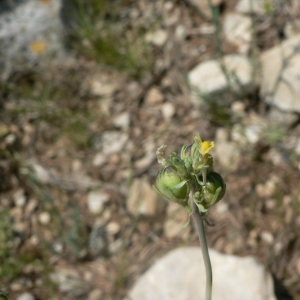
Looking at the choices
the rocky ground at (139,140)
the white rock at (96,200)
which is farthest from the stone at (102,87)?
the white rock at (96,200)

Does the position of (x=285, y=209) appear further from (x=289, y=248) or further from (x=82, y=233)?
(x=82, y=233)

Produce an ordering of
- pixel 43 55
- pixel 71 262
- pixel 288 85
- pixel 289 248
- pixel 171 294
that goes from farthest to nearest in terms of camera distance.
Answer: pixel 43 55
pixel 288 85
pixel 71 262
pixel 289 248
pixel 171 294

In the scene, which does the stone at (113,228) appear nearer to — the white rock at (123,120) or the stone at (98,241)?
the stone at (98,241)

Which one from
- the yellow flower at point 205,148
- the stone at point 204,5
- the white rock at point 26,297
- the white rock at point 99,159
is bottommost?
the yellow flower at point 205,148

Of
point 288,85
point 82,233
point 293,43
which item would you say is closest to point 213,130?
point 288,85

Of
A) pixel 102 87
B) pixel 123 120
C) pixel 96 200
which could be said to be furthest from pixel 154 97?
pixel 96 200

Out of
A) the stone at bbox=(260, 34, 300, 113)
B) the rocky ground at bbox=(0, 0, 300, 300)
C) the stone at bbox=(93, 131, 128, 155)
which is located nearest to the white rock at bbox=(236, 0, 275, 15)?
the rocky ground at bbox=(0, 0, 300, 300)

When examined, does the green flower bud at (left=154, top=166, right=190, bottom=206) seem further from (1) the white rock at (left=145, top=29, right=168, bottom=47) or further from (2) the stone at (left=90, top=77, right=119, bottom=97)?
(1) the white rock at (left=145, top=29, right=168, bottom=47)
